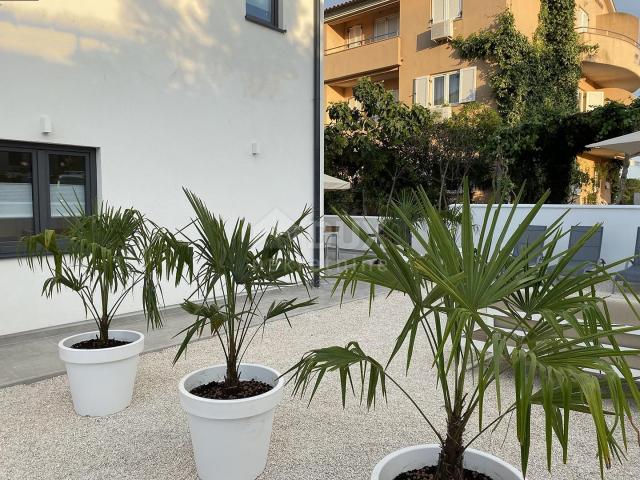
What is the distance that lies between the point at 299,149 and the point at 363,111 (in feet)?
25.2

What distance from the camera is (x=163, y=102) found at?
657 cm

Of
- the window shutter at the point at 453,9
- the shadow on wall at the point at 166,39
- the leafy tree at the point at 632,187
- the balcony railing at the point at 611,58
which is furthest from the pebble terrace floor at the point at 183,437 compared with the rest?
the leafy tree at the point at 632,187

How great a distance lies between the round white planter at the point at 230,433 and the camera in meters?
2.60

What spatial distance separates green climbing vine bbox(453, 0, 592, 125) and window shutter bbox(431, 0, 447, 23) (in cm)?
125

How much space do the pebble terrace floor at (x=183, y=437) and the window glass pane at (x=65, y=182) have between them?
2.35m

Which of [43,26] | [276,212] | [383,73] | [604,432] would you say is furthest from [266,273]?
[383,73]

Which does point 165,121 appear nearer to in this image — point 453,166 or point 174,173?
point 174,173

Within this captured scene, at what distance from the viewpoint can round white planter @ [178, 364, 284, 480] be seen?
2.60 m

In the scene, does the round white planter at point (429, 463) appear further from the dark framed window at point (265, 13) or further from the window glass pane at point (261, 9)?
the window glass pane at point (261, 9)

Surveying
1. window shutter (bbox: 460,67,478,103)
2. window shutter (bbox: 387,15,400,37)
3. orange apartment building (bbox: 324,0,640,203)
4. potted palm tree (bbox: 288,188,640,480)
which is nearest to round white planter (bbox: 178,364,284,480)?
potted palm tree (bbox: 288,188,640,480)

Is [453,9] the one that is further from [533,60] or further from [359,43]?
[359,43]

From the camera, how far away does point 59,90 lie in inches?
218

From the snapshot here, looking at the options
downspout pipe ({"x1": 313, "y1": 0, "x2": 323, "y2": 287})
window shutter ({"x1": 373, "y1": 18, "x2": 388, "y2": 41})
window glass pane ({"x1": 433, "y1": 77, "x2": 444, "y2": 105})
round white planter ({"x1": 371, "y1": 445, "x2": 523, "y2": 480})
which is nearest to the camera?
round white planter ({"x1": 371, "y1": 445, "x2": 523, "y2": 480})

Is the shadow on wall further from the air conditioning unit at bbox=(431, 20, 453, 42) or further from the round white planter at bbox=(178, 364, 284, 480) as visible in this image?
the air conditioning unit at bbox=(431, 20, 453, 42)
